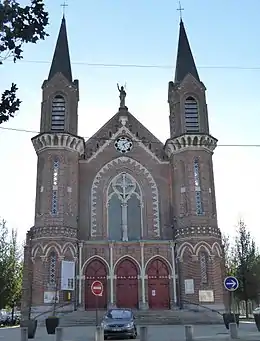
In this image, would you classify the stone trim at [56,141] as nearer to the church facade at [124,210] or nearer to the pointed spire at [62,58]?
the church facade at [124,210]

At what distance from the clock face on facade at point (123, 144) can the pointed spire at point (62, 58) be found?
274 inches

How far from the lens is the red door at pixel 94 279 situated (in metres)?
37.0

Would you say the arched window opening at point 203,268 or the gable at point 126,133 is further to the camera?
the gable at point 126,133

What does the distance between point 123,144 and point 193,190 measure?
7.97 meters

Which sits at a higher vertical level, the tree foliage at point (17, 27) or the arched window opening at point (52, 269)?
the tree foliage at point (17, 27)

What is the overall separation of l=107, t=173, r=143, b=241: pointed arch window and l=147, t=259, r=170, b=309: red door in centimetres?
280

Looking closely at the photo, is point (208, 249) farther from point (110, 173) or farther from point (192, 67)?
point (192, 67)

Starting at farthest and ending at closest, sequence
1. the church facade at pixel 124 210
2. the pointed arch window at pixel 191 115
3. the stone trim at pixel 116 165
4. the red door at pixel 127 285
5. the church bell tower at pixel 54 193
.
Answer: the pointed arch window at pixel 191 115 → the stone trim at pixel 116 165 → the red door at pixel 127 285 → the church facade at pixel 124 210 → the church bell tower at pixel 54 193

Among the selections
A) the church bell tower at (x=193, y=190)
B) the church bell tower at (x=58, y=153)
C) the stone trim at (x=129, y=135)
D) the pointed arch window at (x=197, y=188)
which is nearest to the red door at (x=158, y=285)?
the church bell tower at (x=193, y=190)

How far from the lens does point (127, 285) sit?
123 feet

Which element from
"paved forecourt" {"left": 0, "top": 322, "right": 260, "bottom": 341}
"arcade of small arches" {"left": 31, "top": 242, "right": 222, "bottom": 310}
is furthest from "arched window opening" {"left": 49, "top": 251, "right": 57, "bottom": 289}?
"paved forecourt" {"left": 0, "top": 322, "right": 260, "bottom": 341}

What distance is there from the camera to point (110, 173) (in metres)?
41.1

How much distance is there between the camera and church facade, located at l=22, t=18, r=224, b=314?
118ft

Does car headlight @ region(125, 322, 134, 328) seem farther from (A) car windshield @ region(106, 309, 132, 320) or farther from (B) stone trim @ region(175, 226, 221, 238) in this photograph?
(B) stone trim @ region(175, 226, 221, 238)
